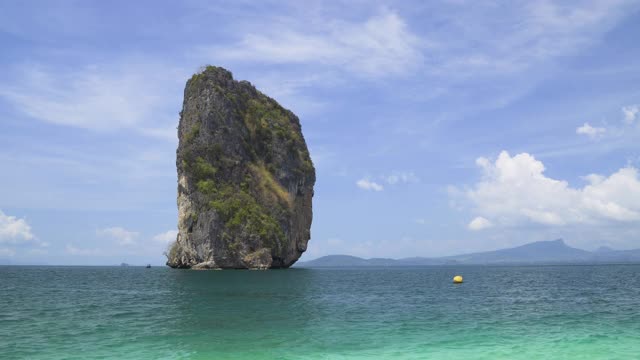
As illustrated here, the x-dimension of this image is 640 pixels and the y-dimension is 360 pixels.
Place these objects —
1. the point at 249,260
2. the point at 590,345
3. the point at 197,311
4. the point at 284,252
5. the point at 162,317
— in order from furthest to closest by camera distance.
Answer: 1. the point at 284,252
2. the point at 249,260
3. the point at 197,311
4. the point at 162,317
5. the point at 590,345

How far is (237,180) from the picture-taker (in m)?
138

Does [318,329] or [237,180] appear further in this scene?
[237,180]

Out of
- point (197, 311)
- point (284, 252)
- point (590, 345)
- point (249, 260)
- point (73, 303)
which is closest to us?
point (590, 345)

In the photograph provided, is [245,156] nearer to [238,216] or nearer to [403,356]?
[238,216]

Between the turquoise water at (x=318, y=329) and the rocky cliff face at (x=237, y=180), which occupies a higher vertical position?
the rocky cliff face at (x=237, y=180)

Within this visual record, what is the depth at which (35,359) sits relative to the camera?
2272 cm

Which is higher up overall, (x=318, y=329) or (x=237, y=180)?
(x=237, y=180)

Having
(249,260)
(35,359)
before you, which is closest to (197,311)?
(35,359)

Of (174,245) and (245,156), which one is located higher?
(245,156)

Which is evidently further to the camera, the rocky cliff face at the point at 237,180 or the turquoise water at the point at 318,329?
the rocky cliff face at the point at 237,180

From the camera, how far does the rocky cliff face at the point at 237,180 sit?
126438 millimetres

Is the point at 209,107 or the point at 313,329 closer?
the point at 313,329

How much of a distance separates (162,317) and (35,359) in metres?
15.4

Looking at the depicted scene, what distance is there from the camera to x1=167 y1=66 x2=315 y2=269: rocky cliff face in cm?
12644
